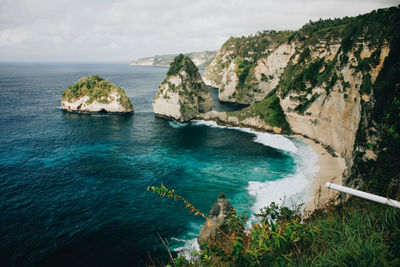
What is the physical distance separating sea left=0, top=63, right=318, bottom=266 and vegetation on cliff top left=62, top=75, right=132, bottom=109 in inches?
606

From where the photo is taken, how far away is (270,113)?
65.2 meters

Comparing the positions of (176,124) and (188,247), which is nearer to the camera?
(188,247)

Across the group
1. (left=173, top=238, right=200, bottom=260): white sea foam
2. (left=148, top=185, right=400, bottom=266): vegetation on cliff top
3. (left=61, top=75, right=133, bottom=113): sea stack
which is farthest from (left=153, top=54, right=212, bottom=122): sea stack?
(left=148, top=185, right=400, bottom=266): vegetation on cliff top

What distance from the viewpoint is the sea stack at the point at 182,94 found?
75.2 meters

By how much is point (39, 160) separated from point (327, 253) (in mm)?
51712

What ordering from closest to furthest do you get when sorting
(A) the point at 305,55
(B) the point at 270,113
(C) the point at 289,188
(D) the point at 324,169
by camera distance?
(C) the point at 289,188 → (D) the point at 324,169 → (A) the point at 305,55 → (B) the point at 270,113

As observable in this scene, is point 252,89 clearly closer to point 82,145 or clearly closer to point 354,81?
point 354,81

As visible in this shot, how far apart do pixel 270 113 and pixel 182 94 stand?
28.9 meters

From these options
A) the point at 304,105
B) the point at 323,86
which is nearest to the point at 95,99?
the point at 304,105

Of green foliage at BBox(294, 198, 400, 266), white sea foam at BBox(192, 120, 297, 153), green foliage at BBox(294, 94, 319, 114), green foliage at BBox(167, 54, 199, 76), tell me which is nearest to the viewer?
green foliage at BBox(294, 198, 400, 266)

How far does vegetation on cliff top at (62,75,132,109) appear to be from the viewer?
8312cm

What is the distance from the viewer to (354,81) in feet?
133

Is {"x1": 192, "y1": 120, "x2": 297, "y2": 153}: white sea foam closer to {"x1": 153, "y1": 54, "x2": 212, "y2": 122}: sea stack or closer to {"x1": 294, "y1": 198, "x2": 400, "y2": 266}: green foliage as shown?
{"x1": 153, "y1": 54, "x2": 212, "y2": 122}: sea stack

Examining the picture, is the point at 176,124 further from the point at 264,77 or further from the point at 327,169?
the point at 264,77
